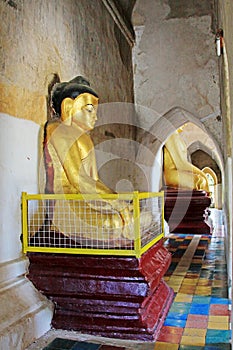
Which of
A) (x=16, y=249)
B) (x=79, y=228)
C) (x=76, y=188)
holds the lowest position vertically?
(x=16, y=249)

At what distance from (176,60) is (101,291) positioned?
3989mm

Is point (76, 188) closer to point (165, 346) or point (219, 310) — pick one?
point (165, 346)

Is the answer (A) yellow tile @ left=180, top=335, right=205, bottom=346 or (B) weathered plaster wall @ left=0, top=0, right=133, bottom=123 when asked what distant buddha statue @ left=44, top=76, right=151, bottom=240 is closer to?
(B) weathered plaster wall @ left=0, top=0, right=133, bottom=123

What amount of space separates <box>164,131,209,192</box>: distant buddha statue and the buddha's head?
587cm

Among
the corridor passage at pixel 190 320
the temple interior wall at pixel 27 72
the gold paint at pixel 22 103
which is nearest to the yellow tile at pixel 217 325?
the corridor passage at pixel 190 320

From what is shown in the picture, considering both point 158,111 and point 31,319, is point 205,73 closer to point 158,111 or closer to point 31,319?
point 158,111

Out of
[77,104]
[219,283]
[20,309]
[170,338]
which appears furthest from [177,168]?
[20,309]

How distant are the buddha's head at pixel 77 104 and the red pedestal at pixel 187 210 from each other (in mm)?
5037

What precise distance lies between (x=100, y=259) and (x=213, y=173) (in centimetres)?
1372

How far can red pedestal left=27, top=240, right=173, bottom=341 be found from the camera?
7.90ft

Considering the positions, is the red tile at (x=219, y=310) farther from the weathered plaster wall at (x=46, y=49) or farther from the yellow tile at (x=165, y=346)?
the weathered plaster wall at (x=46, y=49)

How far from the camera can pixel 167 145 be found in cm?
870

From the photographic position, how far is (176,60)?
5.66 m

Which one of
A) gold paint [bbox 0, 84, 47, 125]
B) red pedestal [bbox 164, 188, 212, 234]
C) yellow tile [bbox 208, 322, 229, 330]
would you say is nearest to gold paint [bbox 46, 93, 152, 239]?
gold paint [bbox 0, 84, 47, 125]
